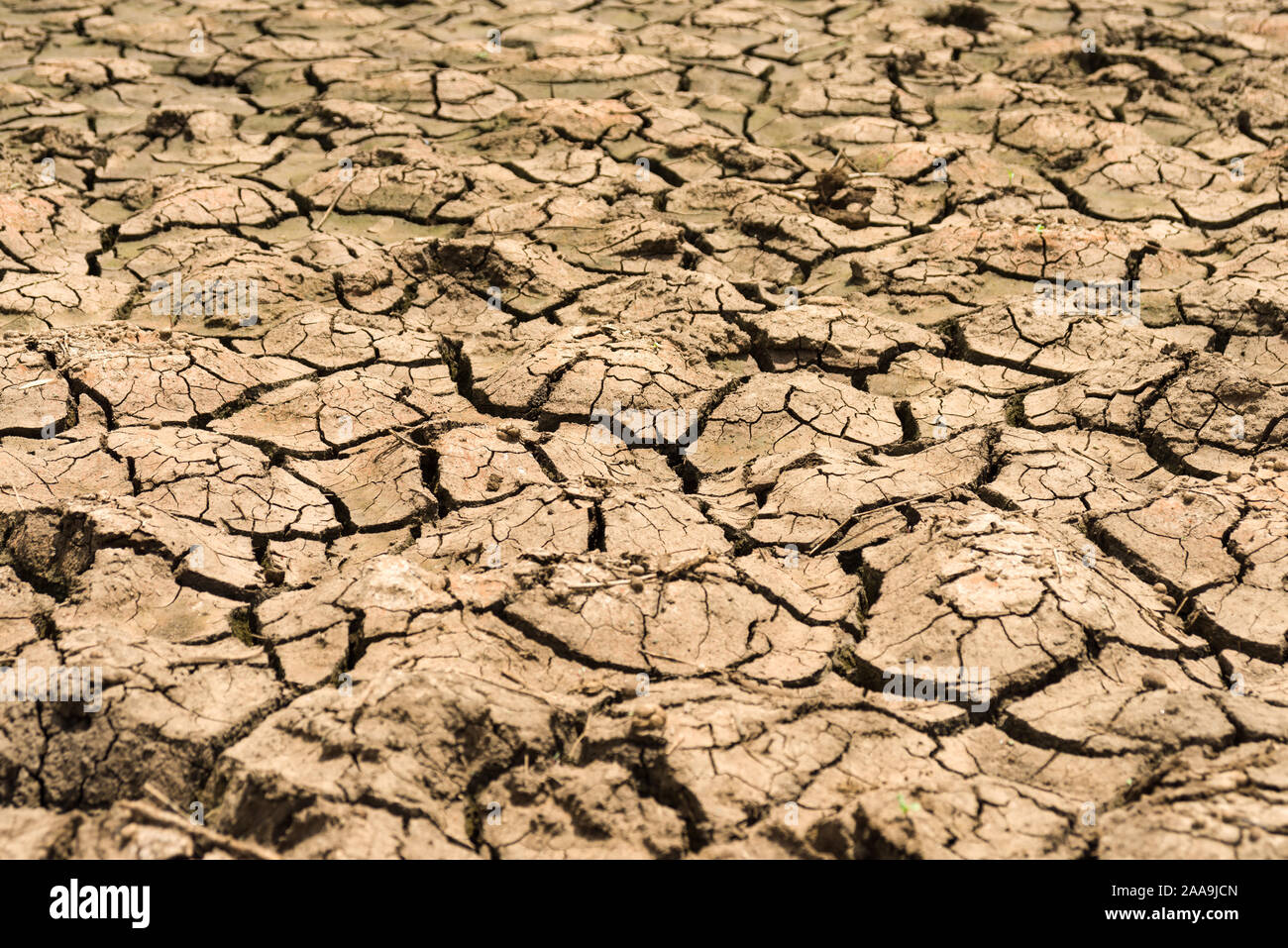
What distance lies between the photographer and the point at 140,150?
465cm

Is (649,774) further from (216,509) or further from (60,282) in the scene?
(60,282)

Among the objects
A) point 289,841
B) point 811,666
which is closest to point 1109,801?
point 811,666

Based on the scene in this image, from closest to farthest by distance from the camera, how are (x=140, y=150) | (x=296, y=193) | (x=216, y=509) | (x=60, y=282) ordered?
(x=216, y=509) < (x=60, y=282) < (x=296, y=193) < (x=140, y=150)

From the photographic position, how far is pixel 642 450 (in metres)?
3.19

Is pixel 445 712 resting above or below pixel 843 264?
below

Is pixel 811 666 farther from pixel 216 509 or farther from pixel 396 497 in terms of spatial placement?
pixel 216 509

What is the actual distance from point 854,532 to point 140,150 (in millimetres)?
3463

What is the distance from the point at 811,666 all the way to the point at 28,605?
1721 mm

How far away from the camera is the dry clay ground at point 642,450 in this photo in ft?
7.05

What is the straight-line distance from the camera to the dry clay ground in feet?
7.05

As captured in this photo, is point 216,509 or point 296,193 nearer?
point 216,509
